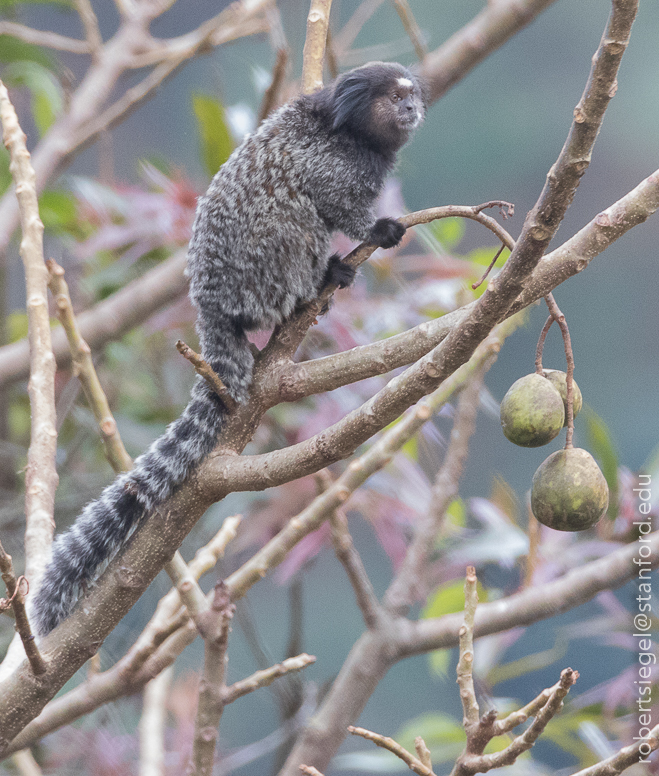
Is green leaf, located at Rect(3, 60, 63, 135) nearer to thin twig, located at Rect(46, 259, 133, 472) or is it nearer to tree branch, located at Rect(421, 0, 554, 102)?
tree branch, located at Rect(421, 0, 554, 102)

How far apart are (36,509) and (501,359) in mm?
1803

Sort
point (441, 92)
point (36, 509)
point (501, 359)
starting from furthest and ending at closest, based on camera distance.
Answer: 1. point (501, 359)
2. point (441, 92)
3. point (36, 509)

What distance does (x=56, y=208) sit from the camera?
6.84 feet

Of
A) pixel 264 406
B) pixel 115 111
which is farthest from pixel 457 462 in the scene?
pixel 115 111

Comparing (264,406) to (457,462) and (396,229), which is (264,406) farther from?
(457,462)

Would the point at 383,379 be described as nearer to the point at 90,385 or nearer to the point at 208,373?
the point at 90,385

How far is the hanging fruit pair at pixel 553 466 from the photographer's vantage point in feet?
2.11

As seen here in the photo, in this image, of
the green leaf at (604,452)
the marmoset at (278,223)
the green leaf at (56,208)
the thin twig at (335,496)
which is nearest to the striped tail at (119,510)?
the marmoset at (278,223)

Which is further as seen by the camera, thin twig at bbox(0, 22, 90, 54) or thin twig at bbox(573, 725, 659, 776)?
thin twig at bbox(0, 22, 90, 54)

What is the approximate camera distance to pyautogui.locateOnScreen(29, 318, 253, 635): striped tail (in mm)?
838

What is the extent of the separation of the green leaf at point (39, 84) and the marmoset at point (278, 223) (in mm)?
1269

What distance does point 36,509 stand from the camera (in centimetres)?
101

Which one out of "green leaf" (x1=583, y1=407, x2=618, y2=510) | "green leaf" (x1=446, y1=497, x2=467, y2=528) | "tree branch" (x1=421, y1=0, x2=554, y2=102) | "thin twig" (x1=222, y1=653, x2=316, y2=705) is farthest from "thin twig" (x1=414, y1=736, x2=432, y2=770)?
"tree branch" (x1=421, y1=0, x2=554, y2=102)

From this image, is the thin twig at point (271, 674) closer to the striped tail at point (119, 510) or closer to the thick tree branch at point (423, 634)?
the striped tail at point (119, 510)
